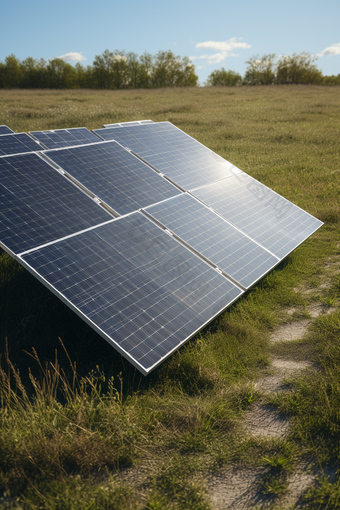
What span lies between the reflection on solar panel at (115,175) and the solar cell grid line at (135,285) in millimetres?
789

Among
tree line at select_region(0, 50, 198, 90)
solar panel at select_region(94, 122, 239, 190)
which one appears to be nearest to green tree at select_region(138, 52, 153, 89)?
tree line at select_region(0, 50, 198, 90)

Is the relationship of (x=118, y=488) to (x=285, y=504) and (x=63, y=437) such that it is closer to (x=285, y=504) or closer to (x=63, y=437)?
(x=63, y=437)

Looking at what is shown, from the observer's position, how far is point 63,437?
4238mm

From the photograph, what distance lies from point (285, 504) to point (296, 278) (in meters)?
5.76

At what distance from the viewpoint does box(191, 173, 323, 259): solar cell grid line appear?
8570 mm

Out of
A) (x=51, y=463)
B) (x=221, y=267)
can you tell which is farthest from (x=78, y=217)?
(x=51, y=463)

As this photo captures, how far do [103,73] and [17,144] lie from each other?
88.4 meters

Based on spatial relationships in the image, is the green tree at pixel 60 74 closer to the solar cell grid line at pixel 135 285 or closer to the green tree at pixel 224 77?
the green tree at pixel 224 77

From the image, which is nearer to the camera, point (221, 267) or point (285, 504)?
point (285, 504)

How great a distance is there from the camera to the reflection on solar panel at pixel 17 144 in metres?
8.27

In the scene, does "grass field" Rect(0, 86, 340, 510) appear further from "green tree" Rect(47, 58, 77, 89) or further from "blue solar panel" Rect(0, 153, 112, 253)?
"green tree" Rect(47, 58, 77, 89)

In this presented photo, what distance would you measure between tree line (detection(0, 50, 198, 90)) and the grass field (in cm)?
8861

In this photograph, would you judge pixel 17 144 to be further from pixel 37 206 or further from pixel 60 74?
pixel 60 74

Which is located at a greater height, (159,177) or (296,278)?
(159,177)
